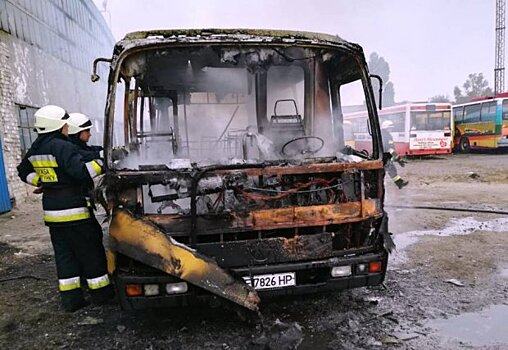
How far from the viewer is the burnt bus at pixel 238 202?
287cm

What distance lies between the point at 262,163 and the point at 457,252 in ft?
10.9

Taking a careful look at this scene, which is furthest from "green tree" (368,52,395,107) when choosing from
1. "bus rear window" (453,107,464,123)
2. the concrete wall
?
the concrete wall

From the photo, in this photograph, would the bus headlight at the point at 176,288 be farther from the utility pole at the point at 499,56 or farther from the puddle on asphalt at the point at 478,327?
the utility pole at the point at 499,56

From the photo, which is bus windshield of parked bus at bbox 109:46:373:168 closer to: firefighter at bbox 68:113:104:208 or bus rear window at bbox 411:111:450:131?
firefighter at bbox 68:113:104:208

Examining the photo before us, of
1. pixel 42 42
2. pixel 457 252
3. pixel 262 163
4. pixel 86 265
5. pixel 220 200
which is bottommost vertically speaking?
pixel 457 252

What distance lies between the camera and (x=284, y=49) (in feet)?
11.6

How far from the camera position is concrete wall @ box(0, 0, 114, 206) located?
962 centimetres

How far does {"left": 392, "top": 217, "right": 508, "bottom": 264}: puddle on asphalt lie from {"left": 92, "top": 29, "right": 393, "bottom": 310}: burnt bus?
2285 millimetres

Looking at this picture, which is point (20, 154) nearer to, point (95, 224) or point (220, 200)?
point (95, 224)

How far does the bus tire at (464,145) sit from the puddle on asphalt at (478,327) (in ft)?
67.3

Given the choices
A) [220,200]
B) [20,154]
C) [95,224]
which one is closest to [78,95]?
[20,154]

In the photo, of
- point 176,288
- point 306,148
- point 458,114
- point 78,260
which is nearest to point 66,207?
point 78,260

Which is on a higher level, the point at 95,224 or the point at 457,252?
the point at 95,224

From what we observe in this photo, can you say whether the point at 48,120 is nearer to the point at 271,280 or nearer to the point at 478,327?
the point at 271,280
